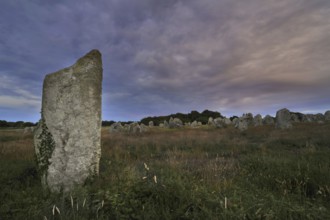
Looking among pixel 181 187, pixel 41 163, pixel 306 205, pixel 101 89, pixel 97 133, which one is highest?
pixel 101 89

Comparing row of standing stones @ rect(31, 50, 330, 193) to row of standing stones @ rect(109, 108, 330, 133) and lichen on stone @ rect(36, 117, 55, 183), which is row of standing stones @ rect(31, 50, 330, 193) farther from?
row of standing stones @ rect(109, 108, 330, 133)

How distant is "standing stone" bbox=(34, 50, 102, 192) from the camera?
5.44 metres

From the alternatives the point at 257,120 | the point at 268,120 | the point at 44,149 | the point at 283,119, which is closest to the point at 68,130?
the point at 44,149

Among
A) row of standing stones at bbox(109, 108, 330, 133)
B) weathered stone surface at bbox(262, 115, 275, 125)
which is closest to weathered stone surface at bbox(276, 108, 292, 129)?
row of standing stones at bbox(109, 108, 330, 133)

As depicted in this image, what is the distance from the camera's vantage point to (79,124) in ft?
18.4

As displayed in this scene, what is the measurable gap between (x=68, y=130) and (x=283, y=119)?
28765mm

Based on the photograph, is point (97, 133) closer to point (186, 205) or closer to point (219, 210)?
point (186, 205)

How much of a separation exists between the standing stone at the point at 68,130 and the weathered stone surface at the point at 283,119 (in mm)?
27196

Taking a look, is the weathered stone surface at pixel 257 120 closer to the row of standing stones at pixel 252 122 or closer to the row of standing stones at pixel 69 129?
the row of standing stones at pixel 252 122

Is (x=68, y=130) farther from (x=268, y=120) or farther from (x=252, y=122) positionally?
(x=268, y=120)

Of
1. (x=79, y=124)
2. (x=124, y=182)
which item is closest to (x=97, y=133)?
(x=79, y=124)

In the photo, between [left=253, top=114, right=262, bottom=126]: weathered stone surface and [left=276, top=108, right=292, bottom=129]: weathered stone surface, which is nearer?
[left=276, top=108, right=292, bottom=129]: weathered stone surface

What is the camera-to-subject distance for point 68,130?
5.52 meters

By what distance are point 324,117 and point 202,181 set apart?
167 ft
